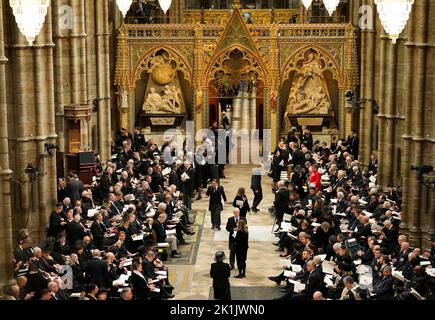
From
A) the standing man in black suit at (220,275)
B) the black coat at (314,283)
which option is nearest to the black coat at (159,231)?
the standing man in black suit at (220,275)

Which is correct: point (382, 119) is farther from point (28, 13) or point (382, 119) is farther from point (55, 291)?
point (55, 291)

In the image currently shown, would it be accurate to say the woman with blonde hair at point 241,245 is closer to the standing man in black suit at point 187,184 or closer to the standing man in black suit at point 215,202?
the standing man in black suit at point 215,202

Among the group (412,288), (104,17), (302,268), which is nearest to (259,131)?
(104,17)

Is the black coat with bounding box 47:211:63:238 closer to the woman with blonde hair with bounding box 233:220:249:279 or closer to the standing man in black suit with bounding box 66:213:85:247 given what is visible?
the standing man in black suit with bounding box 66:213:85:247

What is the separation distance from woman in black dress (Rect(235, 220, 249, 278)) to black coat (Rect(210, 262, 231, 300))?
296cm

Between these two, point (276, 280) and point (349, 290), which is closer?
point (349, 290)

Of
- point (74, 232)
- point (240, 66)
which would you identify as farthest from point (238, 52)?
point (74, 232)

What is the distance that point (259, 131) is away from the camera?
37531 mm

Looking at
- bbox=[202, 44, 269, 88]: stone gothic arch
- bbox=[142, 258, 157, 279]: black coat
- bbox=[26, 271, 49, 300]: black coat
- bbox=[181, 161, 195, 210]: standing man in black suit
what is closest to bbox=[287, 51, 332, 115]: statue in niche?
bbox=[202, 44, 269, 88]: stone gothic arch

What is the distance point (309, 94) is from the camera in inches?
1373

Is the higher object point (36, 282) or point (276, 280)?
point (36, 282)

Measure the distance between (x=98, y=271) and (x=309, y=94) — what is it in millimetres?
19933

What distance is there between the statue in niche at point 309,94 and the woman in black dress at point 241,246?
605 inches

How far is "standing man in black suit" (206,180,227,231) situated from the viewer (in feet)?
77.9
